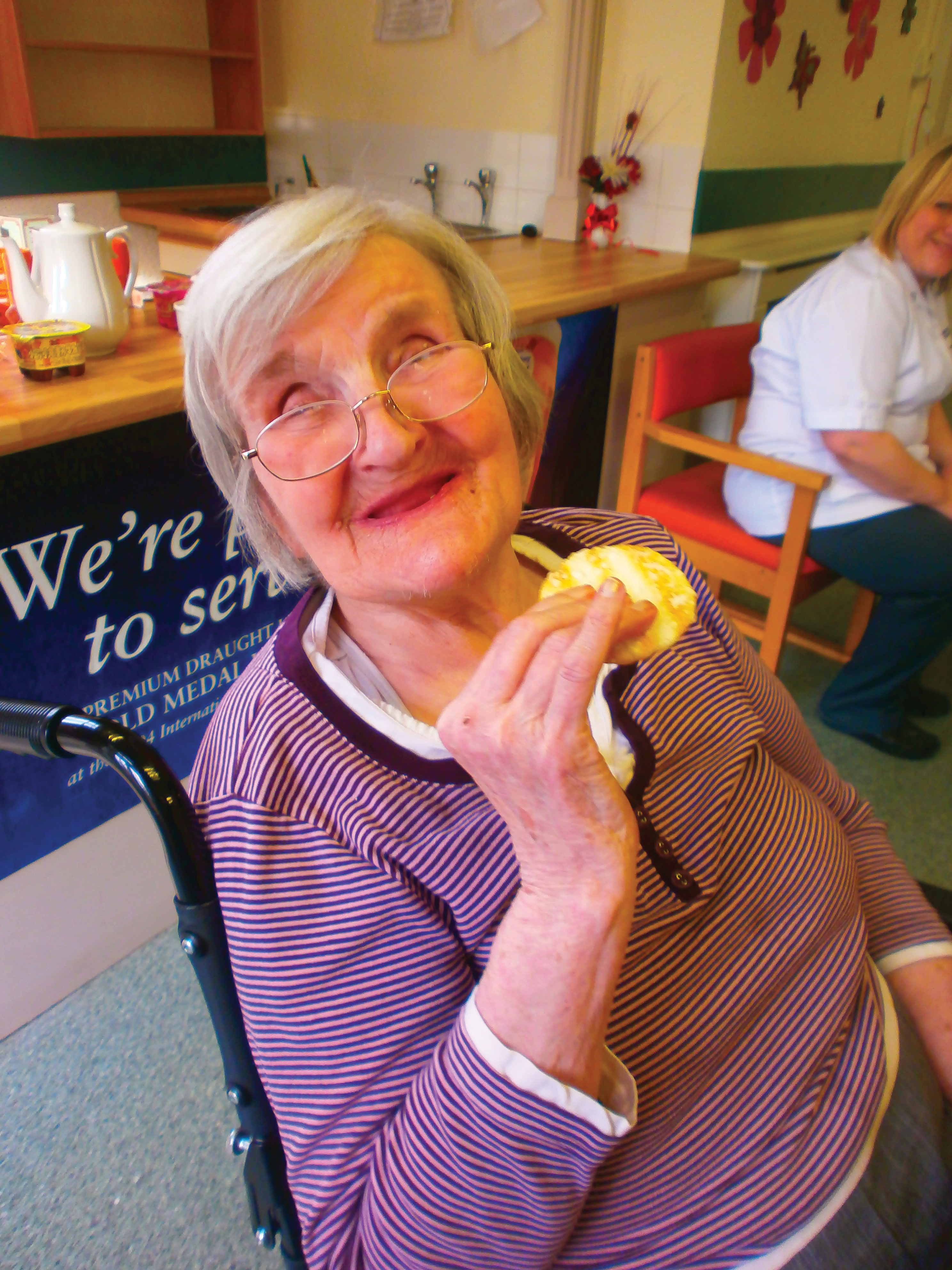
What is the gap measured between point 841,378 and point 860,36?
2680mm

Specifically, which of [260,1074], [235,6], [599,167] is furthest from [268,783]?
[235,6]

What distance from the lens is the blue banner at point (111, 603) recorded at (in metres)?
1.36

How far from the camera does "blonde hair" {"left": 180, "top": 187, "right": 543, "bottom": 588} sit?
0.80 m

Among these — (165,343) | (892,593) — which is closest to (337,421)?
(165,343)

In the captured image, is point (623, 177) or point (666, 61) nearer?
point (666, 61)

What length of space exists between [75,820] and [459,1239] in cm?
117

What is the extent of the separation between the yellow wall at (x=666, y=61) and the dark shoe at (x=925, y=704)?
2140mm

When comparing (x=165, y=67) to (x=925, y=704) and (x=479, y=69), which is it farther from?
(x=925, y=704)

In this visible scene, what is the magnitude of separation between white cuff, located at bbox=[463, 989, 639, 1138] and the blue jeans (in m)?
1.84

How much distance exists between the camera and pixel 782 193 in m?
3.65

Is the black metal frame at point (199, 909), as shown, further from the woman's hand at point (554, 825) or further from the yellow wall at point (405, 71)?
the yellow wall at point (405, 71)

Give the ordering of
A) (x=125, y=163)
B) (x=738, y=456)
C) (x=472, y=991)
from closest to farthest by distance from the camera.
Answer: (x=472, y=991)
(x=738, y=456)
(x=125, y=163)

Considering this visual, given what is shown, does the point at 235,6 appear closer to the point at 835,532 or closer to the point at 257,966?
the point at 835,532

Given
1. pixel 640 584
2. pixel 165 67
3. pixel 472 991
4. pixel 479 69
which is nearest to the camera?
pixel 472 991
